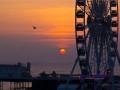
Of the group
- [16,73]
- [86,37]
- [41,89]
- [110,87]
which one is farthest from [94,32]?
[16,73]

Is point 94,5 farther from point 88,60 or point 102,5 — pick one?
point 88,60

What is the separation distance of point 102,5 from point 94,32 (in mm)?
3069

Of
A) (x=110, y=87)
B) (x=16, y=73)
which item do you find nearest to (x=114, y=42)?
(x=110, y=87)

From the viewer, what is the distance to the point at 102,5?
72.9m

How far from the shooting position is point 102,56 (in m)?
73.2

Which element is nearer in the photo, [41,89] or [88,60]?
[88,60]

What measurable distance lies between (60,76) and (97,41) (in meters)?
29.1

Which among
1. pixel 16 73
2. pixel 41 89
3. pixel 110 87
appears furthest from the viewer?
pixel 16 73

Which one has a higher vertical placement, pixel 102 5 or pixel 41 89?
pixel 102 5

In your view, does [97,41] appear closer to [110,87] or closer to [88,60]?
[88,60]

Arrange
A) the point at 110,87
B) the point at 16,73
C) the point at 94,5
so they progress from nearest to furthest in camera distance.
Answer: the point at 94,5 → the point at 110,87 → the point at 16,73

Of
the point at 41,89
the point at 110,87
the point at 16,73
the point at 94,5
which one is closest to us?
the point at 94,5

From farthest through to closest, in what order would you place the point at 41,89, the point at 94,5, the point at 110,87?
the point at 41,89 < the point at 110,87 < the point at 94,5

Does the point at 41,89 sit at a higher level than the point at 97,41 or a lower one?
lower
